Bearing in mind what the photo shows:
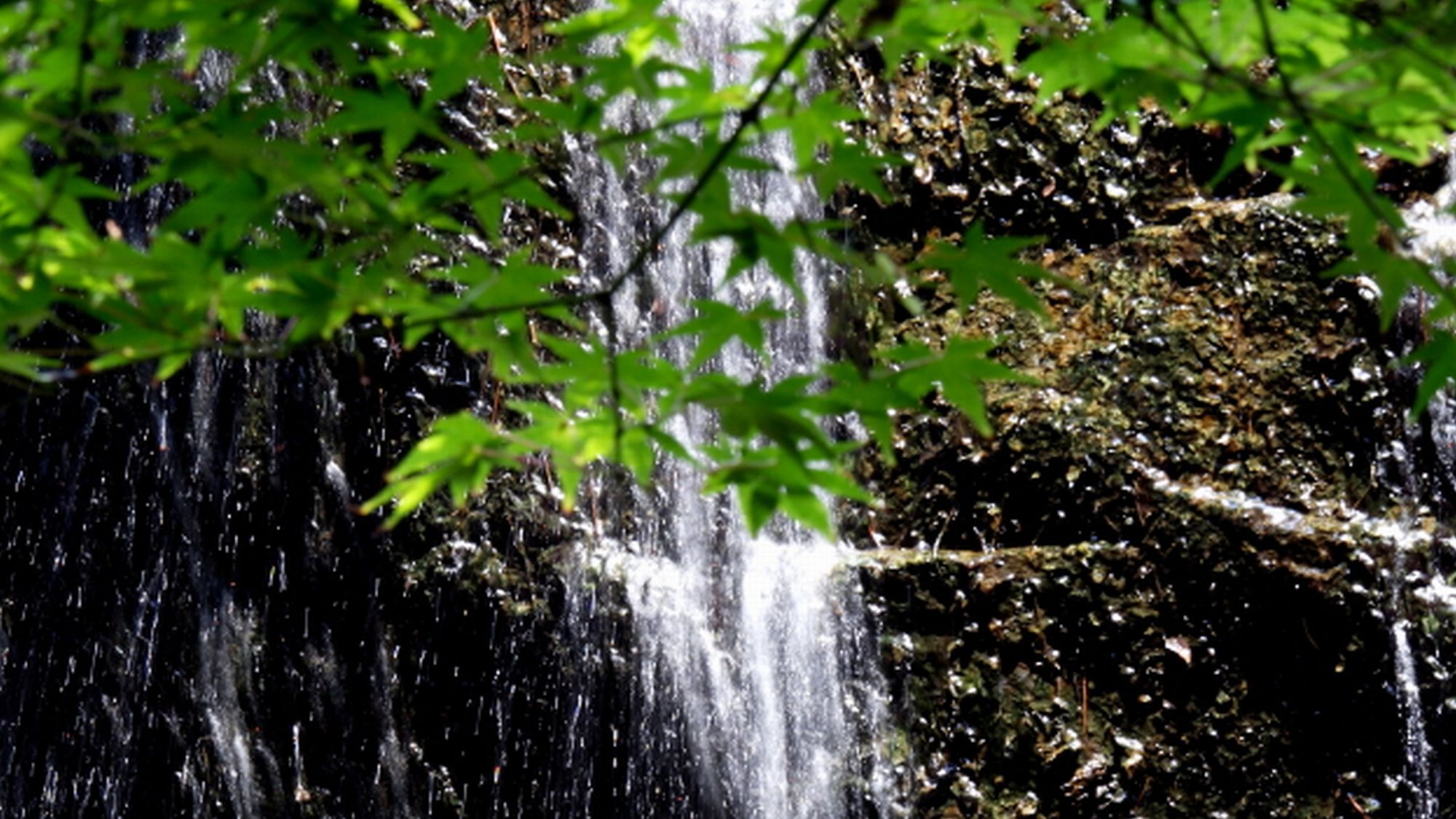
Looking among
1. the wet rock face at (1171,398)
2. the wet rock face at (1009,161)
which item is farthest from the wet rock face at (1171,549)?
the wet rock face at (1009,161)

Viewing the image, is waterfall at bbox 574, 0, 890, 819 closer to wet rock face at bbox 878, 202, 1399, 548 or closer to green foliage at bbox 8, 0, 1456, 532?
wet rock face at bbox 878, 202, 1399, 548

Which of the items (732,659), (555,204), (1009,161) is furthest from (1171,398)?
(555,204)

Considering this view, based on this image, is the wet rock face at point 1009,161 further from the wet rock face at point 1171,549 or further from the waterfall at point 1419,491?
the waterfall at point 1419,491

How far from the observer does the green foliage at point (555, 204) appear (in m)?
1.64

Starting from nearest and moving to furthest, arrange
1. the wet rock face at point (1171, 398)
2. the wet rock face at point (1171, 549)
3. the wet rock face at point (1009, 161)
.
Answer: the wet rock face at point (1171, 549) < the wet rock face at point (1171, 398) < the wet rock face at point (1009, 161)

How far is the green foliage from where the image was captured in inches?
64.7

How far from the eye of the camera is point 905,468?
5355mm

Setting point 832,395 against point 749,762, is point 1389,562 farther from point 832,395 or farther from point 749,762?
point 832,395

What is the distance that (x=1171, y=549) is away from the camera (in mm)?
4875

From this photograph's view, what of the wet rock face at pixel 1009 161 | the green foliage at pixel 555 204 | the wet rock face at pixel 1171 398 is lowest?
the green foliage at pixel 555 204

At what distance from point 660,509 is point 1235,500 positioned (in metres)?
2.18

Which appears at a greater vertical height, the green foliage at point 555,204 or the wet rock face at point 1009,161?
the wet rock face at point 1009,161

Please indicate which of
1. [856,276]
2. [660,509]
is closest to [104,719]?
[660,509]

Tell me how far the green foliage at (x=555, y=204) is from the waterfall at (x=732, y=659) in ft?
7.97
